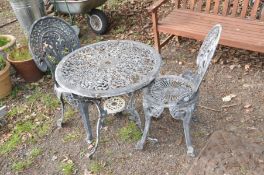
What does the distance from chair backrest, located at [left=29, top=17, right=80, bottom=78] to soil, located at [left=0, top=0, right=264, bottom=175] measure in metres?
0.80

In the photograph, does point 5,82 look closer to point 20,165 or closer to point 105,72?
point 20,165

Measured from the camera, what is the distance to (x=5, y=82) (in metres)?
4.45

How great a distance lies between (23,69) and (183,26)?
2345mm

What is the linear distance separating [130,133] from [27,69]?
76.3 inches

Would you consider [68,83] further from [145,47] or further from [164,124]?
[164,124]

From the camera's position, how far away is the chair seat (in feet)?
10.3

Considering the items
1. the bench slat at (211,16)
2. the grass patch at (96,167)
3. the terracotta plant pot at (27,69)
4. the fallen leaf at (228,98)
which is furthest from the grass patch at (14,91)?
the fallen leaf at (228,98)

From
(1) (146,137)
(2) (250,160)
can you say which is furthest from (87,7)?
(2) (250,160)

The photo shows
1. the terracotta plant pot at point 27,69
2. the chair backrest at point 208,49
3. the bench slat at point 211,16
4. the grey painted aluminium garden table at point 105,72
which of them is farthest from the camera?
the terracotta plant pot at point 27,69

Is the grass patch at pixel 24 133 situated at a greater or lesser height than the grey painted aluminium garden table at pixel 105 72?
lesser

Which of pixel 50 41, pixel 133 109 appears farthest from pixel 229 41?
pixel 50 41

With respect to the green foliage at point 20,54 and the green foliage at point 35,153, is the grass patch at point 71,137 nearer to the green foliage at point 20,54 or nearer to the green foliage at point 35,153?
the green foliage at point 35,153

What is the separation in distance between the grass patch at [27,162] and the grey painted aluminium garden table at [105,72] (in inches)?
24.4

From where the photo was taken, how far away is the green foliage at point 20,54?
182 inches
